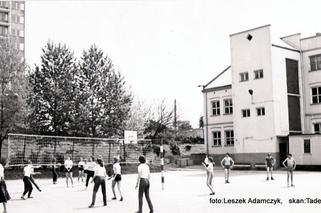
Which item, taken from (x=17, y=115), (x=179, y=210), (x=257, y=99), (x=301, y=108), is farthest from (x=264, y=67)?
(x=179, y=210)

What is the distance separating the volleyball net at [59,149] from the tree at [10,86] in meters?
1.46

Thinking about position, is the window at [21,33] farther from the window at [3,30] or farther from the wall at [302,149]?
the wall at [302,149]

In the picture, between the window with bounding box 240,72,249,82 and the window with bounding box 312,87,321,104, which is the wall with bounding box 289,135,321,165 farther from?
the window with bounding box 240,72,249,82

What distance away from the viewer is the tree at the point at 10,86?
123 ft

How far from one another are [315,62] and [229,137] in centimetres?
1358

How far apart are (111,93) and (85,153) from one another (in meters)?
8.97

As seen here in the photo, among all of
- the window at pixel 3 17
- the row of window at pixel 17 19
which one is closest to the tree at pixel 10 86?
the window at pixel 3 17

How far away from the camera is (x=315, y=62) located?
44.1 meters

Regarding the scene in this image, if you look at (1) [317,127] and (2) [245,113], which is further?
(2) [245,113]

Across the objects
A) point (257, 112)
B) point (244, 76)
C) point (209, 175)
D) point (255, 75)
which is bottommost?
point (209, 175)

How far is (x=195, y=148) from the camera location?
218ft

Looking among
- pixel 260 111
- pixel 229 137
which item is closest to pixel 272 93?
pixel 260 111

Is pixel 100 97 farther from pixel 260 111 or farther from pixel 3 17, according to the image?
pixel 3 17

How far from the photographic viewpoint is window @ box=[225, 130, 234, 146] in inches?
1947
